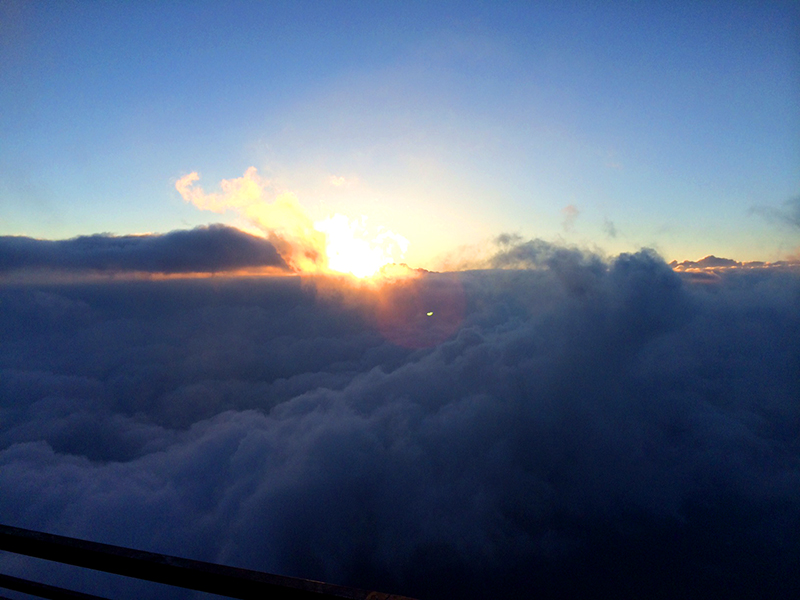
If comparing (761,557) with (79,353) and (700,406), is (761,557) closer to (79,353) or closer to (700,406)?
(700,406)

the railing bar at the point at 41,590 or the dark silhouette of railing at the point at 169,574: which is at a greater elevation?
the dark silhouette of railing at the point at 169,574

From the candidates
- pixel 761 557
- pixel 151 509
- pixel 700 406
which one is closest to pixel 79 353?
pixel 151 509

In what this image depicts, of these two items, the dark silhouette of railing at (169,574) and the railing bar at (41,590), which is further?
the railing bar at (41,590)

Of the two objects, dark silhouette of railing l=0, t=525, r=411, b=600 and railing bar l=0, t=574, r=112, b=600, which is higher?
dark silhouette of railing l=0, t=525, r=411, b=600

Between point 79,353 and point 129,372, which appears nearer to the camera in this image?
point 129,372

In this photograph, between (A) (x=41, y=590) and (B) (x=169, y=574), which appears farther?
(A) (x=41, y=590)

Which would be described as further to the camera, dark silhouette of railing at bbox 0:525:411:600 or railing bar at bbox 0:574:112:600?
railing bar at bbox 0:574:112:600

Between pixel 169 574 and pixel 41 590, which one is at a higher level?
pixel 169 574

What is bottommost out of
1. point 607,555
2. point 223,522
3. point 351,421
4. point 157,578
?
point 607,555
